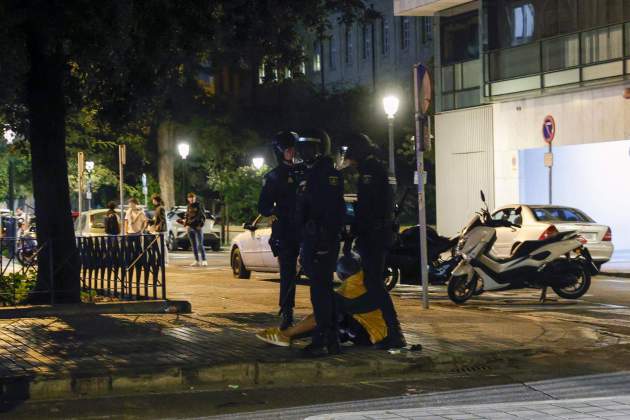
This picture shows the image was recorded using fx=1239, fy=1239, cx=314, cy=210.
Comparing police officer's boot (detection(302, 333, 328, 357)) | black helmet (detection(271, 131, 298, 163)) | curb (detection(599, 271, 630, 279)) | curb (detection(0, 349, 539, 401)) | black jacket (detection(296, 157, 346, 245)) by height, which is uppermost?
black helmet (detection(271, 131, 298, 163))

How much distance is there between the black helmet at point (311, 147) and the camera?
9.98 m

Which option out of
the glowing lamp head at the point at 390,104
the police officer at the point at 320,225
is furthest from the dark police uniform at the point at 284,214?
the glowing lamp head at the point at 390,104

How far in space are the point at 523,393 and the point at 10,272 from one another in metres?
9.38

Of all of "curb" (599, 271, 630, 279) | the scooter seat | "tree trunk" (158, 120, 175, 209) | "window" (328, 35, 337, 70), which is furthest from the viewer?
"window" (328, 35, 337, 70)

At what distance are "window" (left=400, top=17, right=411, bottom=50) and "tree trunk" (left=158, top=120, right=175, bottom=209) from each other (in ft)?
39.6

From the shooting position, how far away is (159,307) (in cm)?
1427

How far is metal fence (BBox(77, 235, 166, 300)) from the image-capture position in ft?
47.6

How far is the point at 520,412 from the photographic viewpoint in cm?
663

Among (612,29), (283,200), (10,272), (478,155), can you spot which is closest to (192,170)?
(478,155)

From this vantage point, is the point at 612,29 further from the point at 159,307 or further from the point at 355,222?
the point at 355,222

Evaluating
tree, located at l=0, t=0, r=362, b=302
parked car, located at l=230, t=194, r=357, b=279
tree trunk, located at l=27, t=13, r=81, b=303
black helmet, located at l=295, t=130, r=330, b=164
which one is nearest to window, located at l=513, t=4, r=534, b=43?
parked car, located at l=230, t=194, r=357, b=279

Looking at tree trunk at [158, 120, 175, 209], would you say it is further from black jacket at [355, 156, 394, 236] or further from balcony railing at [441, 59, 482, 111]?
black jacket at [355, 156, 394, 236]

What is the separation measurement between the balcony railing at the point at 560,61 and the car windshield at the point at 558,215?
20.2 feet

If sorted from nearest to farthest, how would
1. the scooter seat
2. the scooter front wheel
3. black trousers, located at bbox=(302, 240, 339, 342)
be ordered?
black trousers, located at bbox=(302, 240, 339, 342) < the scooter front wheel < the scooter seat
